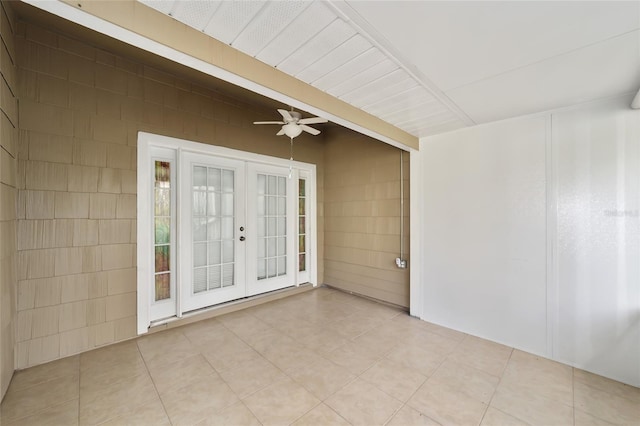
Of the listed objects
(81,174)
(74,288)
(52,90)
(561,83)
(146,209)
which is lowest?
(74,288)

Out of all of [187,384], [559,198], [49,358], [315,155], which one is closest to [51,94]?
[49,358]

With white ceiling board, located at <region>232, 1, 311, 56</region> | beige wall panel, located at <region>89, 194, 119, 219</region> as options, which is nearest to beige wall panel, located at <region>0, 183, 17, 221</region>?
beige wall panel, located at <region>89, 194, 119, 219</region>

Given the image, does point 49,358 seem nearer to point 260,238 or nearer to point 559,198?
point 260,238

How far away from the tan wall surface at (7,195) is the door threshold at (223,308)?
1.08m

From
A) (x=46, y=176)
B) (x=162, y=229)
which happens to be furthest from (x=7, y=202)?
(x=162, y=229)

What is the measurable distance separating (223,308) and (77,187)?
2077 millimetres

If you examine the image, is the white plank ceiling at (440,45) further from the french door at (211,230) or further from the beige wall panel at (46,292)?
the beige wall panel at (46,292)

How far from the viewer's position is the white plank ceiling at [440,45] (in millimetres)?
1283

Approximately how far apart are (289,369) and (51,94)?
3296mm

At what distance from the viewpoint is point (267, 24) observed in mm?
1395

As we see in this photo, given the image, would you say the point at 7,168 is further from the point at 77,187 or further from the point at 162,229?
the point at 162,229

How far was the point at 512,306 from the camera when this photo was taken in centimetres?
264


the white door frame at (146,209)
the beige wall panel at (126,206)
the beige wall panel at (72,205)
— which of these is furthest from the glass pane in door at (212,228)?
the beige wall panel at (72,205)

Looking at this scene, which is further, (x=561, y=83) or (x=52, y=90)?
(x=52, y=90)
